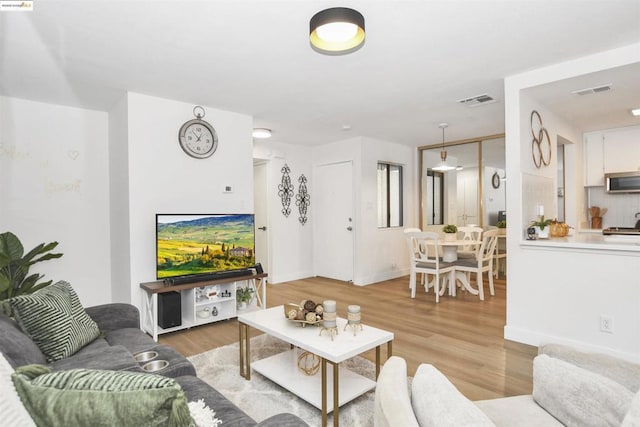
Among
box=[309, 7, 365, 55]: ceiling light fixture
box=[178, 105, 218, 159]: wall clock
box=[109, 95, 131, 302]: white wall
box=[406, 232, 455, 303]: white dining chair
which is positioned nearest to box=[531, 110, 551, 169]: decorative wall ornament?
box=[406, 232, 455, 303]: white dining chair

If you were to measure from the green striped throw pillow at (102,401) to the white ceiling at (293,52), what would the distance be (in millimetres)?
2058

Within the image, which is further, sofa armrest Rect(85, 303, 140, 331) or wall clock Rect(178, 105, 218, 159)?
wall clock Rect(178, 105, 218, 159)

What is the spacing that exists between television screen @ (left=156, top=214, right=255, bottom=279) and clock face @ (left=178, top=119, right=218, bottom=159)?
2.47 ft

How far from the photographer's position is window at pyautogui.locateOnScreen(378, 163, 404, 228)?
628 centimetres

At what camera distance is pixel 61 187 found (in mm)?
3852

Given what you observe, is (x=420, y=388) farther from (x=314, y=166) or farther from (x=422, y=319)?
(x=314, y=166)

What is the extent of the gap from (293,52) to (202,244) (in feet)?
7.13

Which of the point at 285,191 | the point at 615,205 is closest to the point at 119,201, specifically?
the point at 285,191

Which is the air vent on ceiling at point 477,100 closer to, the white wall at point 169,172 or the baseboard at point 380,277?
the white wall at point 169,172

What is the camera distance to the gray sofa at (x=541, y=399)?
814 mm

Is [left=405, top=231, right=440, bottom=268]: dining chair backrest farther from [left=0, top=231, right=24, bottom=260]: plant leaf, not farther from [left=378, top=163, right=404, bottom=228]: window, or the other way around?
[left=0, top=231, right=24, bottom=260]: plant leaf

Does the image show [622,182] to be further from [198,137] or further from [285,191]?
[198,137]

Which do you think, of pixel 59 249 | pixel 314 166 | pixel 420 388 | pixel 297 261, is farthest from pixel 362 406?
pixel 314 166

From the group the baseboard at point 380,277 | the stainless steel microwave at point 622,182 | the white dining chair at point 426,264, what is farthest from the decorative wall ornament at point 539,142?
the baseboard at point 380,277
